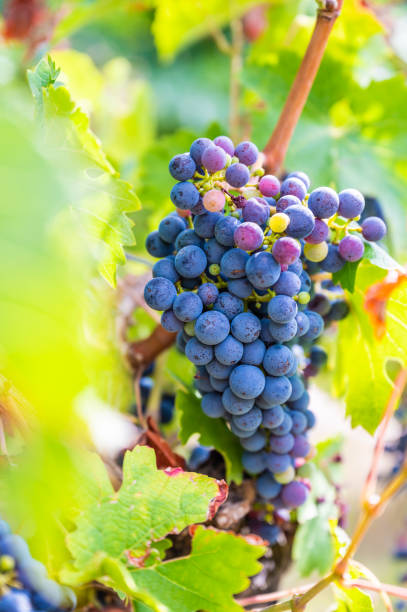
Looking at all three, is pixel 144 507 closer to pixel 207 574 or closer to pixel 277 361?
pixel 207 574

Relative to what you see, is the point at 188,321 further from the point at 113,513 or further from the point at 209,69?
the point at 209,69

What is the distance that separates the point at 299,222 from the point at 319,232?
5cm

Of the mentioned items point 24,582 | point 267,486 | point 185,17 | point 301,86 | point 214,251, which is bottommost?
point 24,582

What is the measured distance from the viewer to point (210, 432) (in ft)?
2.26

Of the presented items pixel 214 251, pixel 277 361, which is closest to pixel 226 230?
pixel 214 251

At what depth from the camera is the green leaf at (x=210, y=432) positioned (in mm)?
681

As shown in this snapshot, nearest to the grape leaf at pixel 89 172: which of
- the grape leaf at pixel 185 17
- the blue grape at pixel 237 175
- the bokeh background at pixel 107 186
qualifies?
the bokeh background at pixel 107 186

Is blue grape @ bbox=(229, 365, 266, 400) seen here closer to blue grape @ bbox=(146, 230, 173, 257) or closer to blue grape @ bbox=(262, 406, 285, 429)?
blue grape @ bbox=(262, 406, 285, 429)

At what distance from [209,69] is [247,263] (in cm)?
416

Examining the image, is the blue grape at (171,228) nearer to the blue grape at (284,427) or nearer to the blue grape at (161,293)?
the blue grape at (161,293)

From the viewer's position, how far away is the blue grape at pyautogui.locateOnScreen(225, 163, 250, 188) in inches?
21.8

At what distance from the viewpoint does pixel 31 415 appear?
Result: 51 cm

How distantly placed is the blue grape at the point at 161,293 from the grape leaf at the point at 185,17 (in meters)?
0.89

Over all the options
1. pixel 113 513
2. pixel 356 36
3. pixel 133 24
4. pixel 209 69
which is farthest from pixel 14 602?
pixel 133 24
